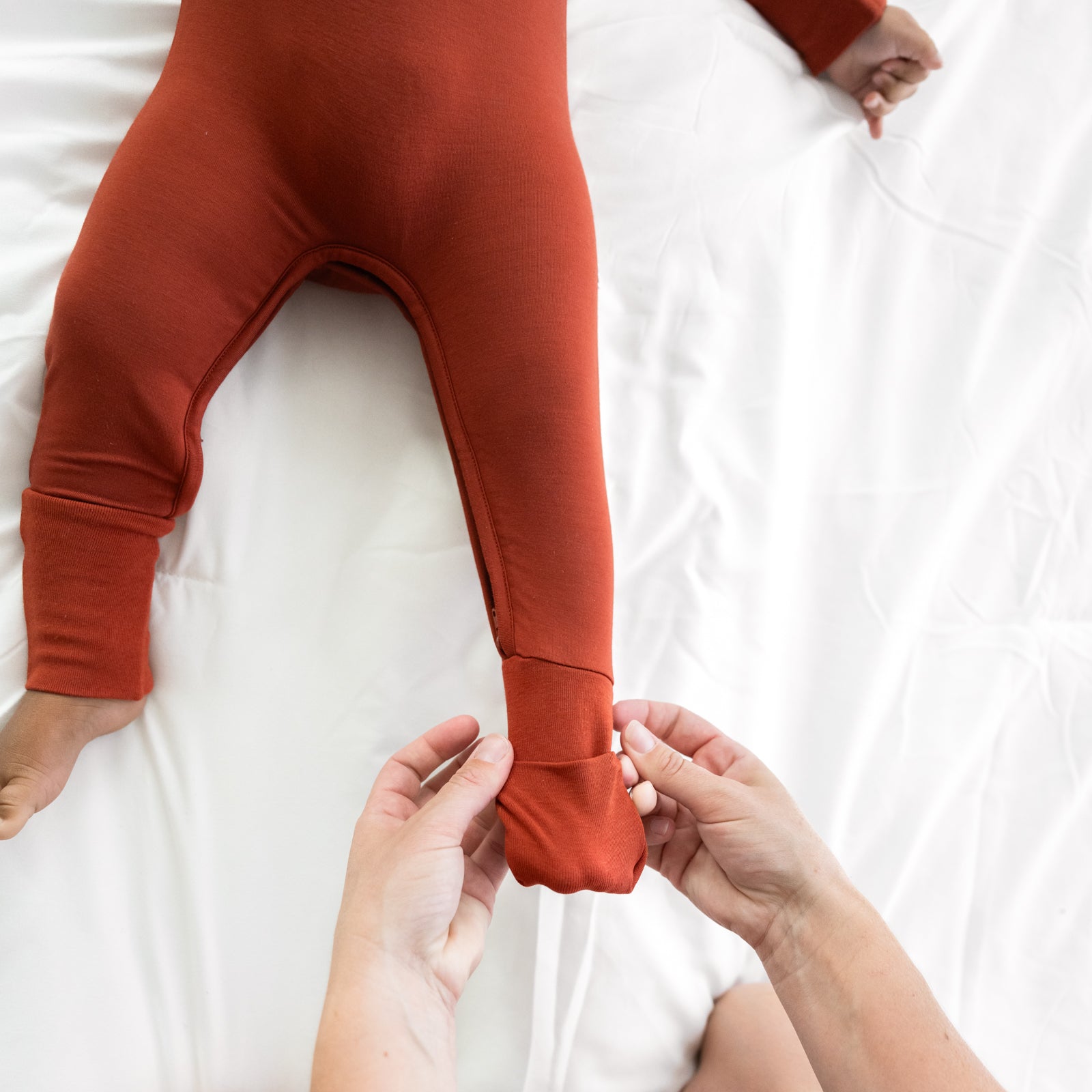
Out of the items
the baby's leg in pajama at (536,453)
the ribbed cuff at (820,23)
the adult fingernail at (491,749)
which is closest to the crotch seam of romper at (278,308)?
the baby's leg in pajama at (536,453)

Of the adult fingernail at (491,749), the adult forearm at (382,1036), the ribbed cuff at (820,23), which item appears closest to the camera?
the adult forearm at (382,1036)

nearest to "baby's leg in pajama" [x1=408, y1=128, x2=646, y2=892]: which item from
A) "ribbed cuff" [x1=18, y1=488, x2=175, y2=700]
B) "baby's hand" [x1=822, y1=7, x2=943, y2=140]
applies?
"ribbed cuff" [x1=18, y1=488, x2=175, y2=700]

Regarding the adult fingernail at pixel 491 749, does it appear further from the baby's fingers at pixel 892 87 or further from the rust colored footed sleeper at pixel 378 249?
the baby's fingers at pixel 892 87

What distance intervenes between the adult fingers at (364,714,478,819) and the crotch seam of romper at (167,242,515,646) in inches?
4.5

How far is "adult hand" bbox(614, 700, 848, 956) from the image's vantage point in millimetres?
681

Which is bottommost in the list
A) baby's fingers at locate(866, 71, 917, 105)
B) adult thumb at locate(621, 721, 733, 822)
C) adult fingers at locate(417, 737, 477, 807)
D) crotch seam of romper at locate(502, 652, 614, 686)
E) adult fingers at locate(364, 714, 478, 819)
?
adult fingers at locate(417, 737, 477, 807)

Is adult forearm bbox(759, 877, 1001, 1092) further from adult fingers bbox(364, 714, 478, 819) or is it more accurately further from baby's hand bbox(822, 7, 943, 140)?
baby's hand bbox(822, 7, 943, 140)

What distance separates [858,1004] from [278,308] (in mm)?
795

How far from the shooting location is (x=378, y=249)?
2.51 ft

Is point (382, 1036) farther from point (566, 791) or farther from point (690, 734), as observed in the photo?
point (690, 734)

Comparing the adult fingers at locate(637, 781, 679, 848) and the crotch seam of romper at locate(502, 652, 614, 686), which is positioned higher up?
the crotch seam of romper at locate(502, 652, 614, 686)

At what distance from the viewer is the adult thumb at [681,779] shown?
2.22 feet

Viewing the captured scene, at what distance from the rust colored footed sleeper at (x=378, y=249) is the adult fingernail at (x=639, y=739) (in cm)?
2

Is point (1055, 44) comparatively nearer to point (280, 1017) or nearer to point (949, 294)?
point (949, 294)
